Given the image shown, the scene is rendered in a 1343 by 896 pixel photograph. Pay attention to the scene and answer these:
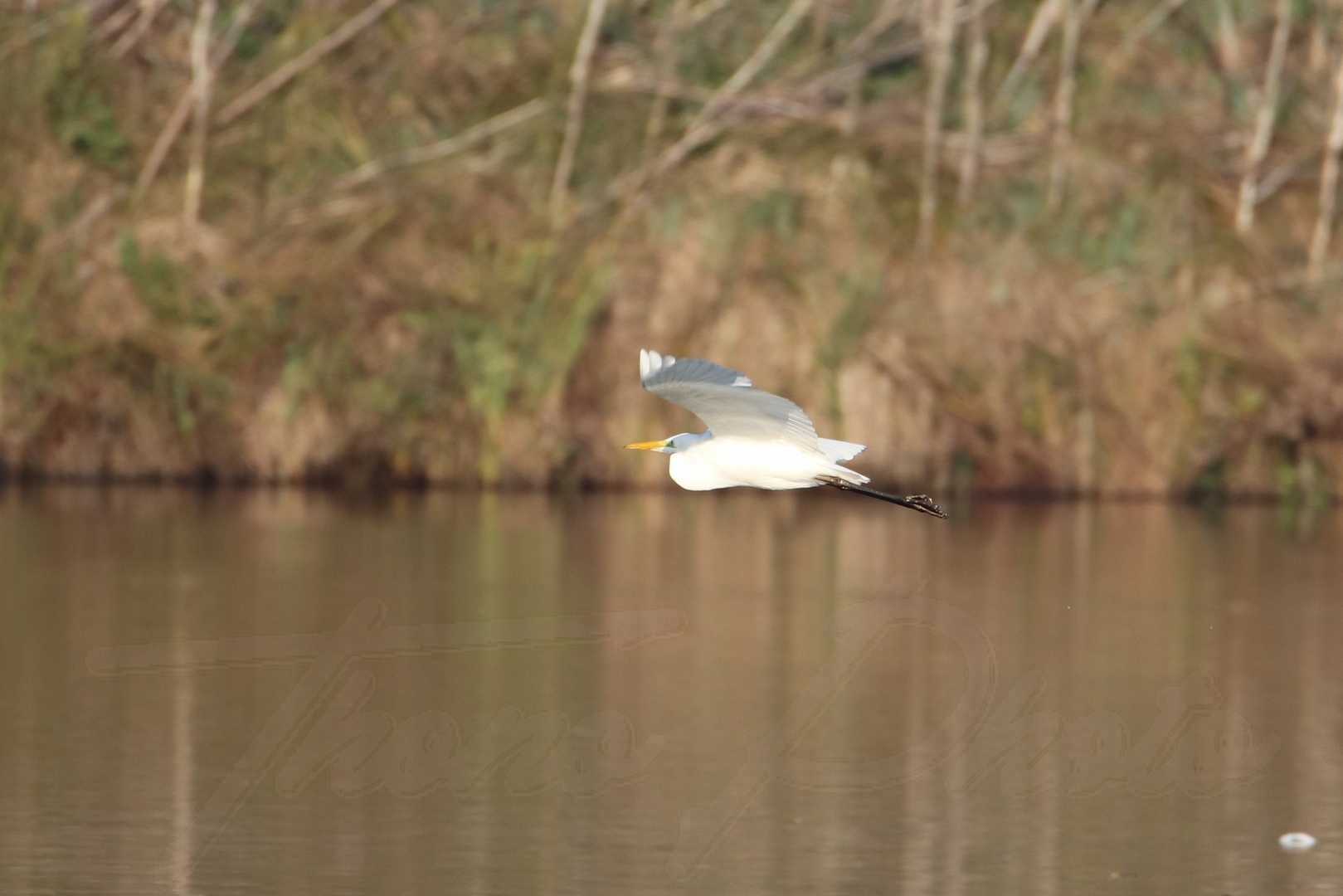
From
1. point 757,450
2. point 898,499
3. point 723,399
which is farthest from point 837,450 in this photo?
point 898,499

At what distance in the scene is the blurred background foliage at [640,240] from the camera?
3003cm

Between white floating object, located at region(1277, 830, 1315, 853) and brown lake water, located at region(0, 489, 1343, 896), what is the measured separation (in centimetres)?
12

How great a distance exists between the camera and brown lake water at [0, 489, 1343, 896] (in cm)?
1216

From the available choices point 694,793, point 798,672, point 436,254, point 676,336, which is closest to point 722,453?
point 694,793

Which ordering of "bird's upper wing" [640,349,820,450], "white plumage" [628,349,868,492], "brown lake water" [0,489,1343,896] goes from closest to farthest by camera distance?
"bird's upper wing" [640,349,820,450]
"white plumage" [628,349,868,492]
"brown lake water" [0,489,1343,896]

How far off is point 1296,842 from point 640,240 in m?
19.4

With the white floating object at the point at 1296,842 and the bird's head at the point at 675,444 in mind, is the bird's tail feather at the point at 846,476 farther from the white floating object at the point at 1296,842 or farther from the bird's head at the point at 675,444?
the white floating object at the point at 1296,842

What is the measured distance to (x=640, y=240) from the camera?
3125 cm

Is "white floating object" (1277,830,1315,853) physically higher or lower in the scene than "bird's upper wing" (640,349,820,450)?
lower

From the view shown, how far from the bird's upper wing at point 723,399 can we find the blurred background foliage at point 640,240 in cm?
1695

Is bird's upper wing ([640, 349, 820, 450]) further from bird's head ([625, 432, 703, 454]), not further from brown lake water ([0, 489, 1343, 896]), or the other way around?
brown lake water ([0, 489, 1343, 896])

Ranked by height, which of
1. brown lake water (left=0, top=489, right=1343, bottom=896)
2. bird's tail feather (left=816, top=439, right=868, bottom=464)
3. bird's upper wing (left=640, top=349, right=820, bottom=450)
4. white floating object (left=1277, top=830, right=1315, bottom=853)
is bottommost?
white floating object (left=1277, top=830, right=1315, bottom=853)

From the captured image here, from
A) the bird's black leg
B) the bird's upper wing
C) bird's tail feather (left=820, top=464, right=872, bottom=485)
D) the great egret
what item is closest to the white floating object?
the bird's black leg

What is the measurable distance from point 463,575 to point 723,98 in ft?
41.4
